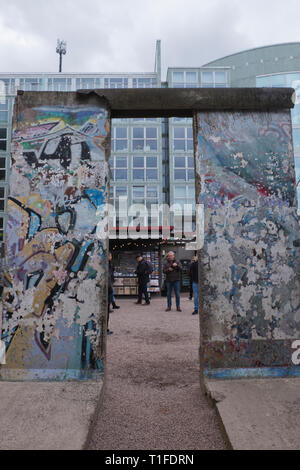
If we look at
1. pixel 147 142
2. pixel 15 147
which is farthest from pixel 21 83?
pixel 15 147

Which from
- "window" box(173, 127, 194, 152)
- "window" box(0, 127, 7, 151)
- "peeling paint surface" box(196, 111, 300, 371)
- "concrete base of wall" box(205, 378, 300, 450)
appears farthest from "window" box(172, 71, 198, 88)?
"concrete base of wall" box(205, 378, 300, 450)

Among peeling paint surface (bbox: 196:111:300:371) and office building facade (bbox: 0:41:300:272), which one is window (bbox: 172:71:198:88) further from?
peeling paint surface (bbox: 196:111:300:371)

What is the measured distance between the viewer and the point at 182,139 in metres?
30.0

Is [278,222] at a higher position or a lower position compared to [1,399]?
higher

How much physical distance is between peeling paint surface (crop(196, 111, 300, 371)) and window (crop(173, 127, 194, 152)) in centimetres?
2660

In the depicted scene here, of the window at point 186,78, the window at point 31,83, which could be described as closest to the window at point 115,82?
the window at point 186,78

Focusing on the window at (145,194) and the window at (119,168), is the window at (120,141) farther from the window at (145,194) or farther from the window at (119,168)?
the window at (145,194)

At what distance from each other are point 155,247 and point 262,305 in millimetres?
11428

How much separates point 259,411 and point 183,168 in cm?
2792

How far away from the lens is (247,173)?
157 inches

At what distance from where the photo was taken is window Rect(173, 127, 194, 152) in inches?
1177

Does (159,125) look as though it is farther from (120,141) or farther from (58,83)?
(58,83)

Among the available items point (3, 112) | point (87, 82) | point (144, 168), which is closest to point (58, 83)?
point (87, 82)
